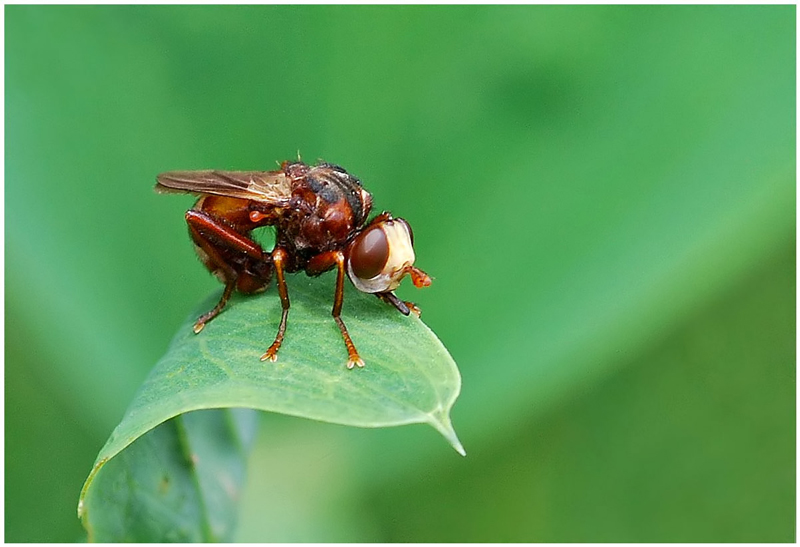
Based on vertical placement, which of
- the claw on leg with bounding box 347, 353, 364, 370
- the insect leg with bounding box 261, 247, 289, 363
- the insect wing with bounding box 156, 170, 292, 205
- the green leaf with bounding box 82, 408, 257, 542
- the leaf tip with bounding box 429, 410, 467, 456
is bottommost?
the green leaf with bounding box 82, 408, 257, 542

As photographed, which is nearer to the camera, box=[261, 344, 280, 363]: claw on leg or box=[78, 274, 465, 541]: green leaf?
box=[78, 274, 465, 541]: green leaf

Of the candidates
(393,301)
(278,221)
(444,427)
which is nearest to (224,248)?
(278,221)

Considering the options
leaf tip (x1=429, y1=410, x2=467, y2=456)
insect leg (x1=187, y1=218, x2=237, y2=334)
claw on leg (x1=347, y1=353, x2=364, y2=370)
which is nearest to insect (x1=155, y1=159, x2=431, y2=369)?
insect leg (x1=187, y1=218, x2=237, y2=334)

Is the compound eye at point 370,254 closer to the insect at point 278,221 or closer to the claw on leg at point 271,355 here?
the insect at point 278,221

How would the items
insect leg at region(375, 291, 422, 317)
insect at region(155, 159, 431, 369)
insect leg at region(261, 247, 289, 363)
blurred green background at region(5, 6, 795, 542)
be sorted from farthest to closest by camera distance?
blurred green background at region(5, 6, 795, 542), insect at region(155, 159, 431, 369), insect leg at region(375, 291, 422, 317), insect leg at region(261, 247, 289, 363)

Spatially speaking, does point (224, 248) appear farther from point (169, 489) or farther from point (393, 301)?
point (169, 489)

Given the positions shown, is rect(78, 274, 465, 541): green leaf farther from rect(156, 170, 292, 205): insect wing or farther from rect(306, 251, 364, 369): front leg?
rect(156, 170, 292, 205): insect wing

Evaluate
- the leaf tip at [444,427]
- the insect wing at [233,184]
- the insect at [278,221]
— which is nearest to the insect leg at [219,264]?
the insect at [278,221]
